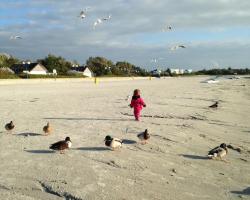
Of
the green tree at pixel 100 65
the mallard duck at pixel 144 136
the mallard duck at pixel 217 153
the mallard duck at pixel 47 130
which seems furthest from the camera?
the green tree at pixel 100 65

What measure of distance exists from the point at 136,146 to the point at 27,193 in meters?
4.12

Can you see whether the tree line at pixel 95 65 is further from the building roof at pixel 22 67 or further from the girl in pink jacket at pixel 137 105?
the girl in pink jacket at pixel 137 105

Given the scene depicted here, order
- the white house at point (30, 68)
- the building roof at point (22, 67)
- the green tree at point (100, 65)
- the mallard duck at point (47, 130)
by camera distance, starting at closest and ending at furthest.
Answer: the mallard duck at point (47, 130) < the white house at point (30, 68) < the building roof at point (22, 67) < the green tree at point (100, 65)

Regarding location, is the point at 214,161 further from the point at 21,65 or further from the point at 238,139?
the point at 21,65

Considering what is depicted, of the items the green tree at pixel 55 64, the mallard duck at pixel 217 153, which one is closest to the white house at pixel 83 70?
the green tree at pixel 55 64

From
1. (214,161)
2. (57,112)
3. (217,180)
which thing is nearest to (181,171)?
(217,180)

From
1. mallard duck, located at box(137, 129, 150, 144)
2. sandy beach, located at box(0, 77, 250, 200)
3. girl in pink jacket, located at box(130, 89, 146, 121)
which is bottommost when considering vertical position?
sandy beach, located at box(0, 77, 250, 200)

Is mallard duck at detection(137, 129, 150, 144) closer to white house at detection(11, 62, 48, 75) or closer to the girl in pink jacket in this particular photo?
the girl in pink jacket

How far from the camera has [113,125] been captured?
14.2m

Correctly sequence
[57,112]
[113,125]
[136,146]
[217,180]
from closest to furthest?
[217,180], [136,146], [113,125], [57,112]

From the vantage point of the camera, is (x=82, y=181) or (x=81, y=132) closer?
(x=82, y=181)

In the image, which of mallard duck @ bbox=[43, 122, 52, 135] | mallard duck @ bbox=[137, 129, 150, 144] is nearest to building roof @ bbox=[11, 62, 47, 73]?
mallard duck @ bbox=[43, 122, 52, 135]

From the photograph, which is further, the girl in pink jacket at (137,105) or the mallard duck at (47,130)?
the girl in pink jacket at (137,105)

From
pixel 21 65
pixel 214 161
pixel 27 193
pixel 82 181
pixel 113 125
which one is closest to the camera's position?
pixel 27 193
